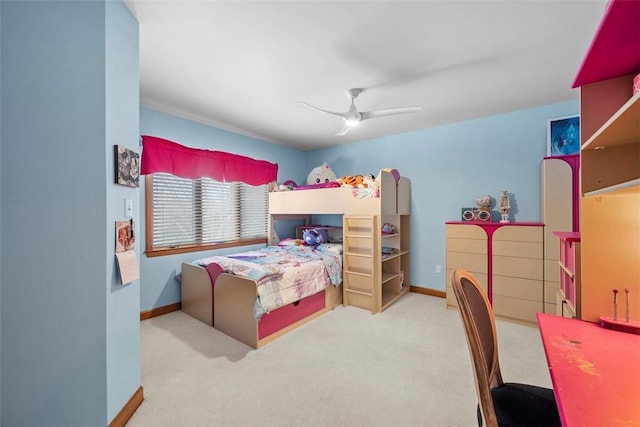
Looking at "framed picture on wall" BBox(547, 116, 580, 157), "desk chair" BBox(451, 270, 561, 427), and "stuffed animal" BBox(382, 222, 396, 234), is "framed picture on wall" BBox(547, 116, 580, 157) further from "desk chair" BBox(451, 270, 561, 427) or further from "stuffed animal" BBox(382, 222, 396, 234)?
"desk chair" BBox(451, 270, 561, 427)

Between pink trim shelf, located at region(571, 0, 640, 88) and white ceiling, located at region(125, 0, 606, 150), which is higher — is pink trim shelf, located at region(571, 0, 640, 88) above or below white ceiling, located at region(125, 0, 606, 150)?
below

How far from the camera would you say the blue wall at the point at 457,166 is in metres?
3.17

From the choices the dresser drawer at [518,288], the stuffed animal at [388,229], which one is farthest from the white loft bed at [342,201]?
the dresser drawer at [518,288]

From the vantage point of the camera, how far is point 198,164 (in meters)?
3.40

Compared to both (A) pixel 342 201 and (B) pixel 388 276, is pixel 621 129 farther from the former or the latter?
(B) pixel 388 276

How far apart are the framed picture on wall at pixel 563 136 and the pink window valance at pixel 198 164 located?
12.2 feet

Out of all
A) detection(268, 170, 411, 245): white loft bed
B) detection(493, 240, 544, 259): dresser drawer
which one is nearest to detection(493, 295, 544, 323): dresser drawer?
→ detection(493, 240, 544, 259): dresser drawer

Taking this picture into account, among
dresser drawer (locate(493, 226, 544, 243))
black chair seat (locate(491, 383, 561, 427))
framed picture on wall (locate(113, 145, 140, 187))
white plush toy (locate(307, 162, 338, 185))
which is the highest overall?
white plush toy (locate(307, 162, 338, 185))

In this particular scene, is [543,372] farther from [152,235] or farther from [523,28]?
[152,235]

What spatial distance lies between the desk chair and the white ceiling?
5.40 ft

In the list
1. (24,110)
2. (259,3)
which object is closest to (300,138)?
(259,3)

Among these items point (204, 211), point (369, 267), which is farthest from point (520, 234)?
point (204, 211)

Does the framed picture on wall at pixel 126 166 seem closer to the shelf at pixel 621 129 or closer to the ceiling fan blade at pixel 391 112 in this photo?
the ceiling fan blade at pixel 391 112

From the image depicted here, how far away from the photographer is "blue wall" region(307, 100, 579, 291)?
3.17m
